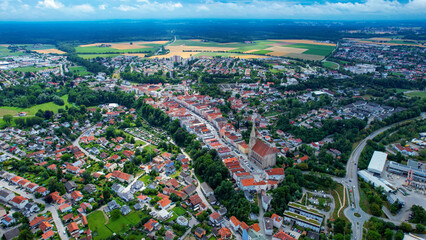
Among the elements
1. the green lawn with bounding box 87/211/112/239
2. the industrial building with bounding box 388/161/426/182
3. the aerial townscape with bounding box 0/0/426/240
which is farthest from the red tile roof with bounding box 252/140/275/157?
the green lawn with bounding box 87/211/112/239

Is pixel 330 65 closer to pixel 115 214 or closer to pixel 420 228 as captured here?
pixel 420 228

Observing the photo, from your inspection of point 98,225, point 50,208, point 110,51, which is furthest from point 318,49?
point 50,208

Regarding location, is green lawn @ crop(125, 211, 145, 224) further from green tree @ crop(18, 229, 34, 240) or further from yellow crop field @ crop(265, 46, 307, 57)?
yellow crop field @ crop(265, 46, 307, 57)

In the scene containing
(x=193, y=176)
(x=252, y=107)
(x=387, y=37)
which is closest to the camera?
(x=193, y=176)

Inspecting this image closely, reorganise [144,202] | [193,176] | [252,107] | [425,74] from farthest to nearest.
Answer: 1. [425,74]
2. [252,107]
3. [193,176]
4. [144,202]

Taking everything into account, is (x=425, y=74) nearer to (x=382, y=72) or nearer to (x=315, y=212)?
(x=382, y=72)

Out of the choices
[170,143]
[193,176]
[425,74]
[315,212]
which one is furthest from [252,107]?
[425,74]

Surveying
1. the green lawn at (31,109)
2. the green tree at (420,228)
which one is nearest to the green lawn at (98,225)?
the green tree at (420,228)
